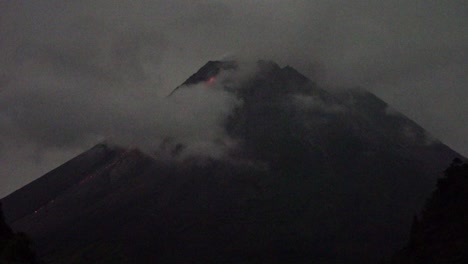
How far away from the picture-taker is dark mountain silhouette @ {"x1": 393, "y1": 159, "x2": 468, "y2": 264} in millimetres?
57531

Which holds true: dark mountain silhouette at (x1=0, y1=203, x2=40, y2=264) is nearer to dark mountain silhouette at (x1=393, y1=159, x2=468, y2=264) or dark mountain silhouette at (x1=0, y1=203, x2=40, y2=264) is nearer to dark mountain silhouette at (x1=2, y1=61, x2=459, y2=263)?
dark mountain silhouette at (x1=393, y1=159, x2=468, y2=264)

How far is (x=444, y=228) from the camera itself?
6312 centimetres

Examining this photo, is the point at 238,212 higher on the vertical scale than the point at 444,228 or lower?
higher

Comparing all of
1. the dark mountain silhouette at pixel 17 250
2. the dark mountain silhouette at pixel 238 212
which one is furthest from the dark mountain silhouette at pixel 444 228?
the dark mountain silhouette at pixel 238 212

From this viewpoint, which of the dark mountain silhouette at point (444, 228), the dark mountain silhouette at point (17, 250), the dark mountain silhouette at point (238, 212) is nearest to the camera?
the dark mountain silhouette at point (17, 250)

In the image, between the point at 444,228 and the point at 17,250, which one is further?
the point at 444,228

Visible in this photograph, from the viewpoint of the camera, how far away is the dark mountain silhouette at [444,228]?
189 feet

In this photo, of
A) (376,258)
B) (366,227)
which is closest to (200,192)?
(366,227)

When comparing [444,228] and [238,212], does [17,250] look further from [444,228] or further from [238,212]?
[238,212]

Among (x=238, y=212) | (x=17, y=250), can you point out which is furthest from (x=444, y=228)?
(x=238, y=212)

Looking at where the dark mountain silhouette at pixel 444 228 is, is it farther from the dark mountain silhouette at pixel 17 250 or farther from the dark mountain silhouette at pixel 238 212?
the dark mountain silhouette at pixel 238 212

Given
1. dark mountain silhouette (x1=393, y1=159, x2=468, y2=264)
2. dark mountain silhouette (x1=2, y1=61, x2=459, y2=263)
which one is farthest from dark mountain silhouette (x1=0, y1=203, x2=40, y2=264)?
dark mountain silhouette (x1=2, y1=61, x2=459, y2=263)

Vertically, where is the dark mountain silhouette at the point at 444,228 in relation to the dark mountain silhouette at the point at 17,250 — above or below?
below

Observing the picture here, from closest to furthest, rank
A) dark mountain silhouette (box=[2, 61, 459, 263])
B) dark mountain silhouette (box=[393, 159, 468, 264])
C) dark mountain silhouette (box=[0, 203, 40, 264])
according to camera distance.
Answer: dark mountain silhouette (box=[0, 203, 40, 264]), dark mountain silhouette (box=[393, 159, 468, 264]), dark mountain silhouette (box=[2, 61, 459, 263])
